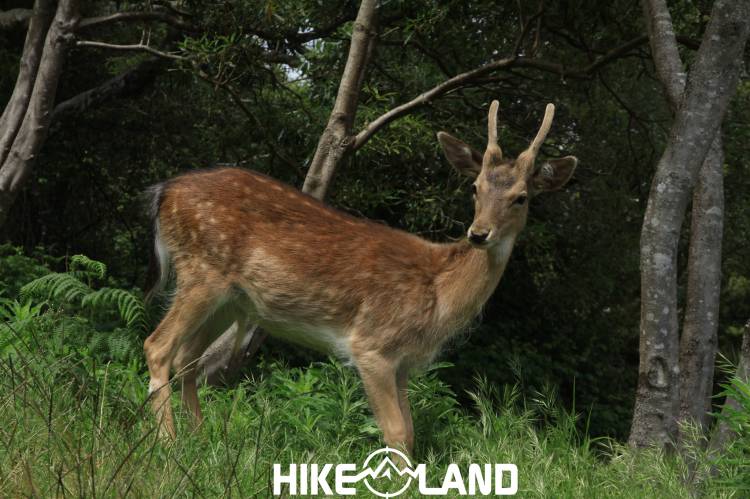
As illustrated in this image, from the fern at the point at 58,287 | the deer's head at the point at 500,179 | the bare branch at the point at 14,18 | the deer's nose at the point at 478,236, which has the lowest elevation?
the fern at the point at 58,287

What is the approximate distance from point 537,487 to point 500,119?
7.20m

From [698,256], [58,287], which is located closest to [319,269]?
[58,287]

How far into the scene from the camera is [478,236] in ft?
19.9

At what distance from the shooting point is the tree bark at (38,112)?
10680 mm

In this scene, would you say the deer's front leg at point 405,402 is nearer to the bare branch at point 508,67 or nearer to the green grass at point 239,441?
the green grass at point 239,441

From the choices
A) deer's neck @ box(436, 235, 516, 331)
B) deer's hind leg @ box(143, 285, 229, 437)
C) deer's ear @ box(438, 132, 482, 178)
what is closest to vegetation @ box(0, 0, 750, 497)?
deer's hind leg @ box(143, 285, 229, 437)

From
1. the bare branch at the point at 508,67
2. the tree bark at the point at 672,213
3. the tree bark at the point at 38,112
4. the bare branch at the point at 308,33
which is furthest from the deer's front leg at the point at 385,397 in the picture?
the tree bark at the point at 38,112

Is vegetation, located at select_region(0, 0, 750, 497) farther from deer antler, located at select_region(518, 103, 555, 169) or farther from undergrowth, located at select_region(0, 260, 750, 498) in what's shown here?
deer antler, located at select_region(518, 103, 555, 169)

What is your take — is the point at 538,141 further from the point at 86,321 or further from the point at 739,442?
the point at 86,321

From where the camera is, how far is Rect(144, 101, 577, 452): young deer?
21.1 ft

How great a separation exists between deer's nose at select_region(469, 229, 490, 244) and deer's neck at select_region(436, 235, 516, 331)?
43cm

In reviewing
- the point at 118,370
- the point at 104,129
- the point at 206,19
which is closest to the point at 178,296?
the point at 118,370

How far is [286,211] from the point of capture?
6.89m

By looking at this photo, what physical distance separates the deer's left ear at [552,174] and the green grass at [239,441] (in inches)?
50.8
